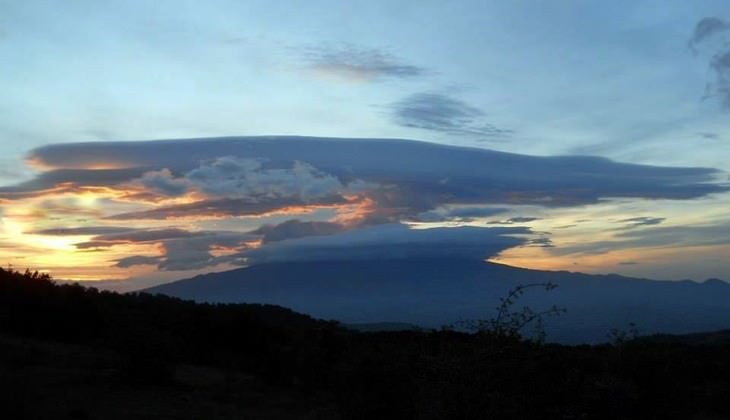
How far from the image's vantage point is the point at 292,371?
26.1m

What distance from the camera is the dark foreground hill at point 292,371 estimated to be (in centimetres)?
1229

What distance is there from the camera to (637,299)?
157125 mm

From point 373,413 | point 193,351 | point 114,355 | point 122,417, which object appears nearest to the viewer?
point 373,413

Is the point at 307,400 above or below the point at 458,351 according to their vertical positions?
below

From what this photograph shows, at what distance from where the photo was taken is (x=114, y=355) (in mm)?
26312

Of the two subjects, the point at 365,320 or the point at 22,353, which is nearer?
the point at 22,353

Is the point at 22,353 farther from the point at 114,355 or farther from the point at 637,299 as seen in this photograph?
the point at 637,299

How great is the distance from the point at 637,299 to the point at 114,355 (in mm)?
144334

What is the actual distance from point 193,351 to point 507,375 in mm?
20184

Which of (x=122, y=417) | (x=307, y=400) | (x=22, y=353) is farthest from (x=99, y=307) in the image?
(x=122, y=417)

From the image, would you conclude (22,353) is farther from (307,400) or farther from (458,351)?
(458,351)

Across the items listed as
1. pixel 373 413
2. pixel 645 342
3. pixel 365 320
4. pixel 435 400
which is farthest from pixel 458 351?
pixel 365 320

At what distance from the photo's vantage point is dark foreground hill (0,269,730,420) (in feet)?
40.3

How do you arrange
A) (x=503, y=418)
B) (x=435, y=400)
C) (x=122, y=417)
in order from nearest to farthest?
(x=503, y=418) → (x=435, y=400) → (x=122, y=417)
